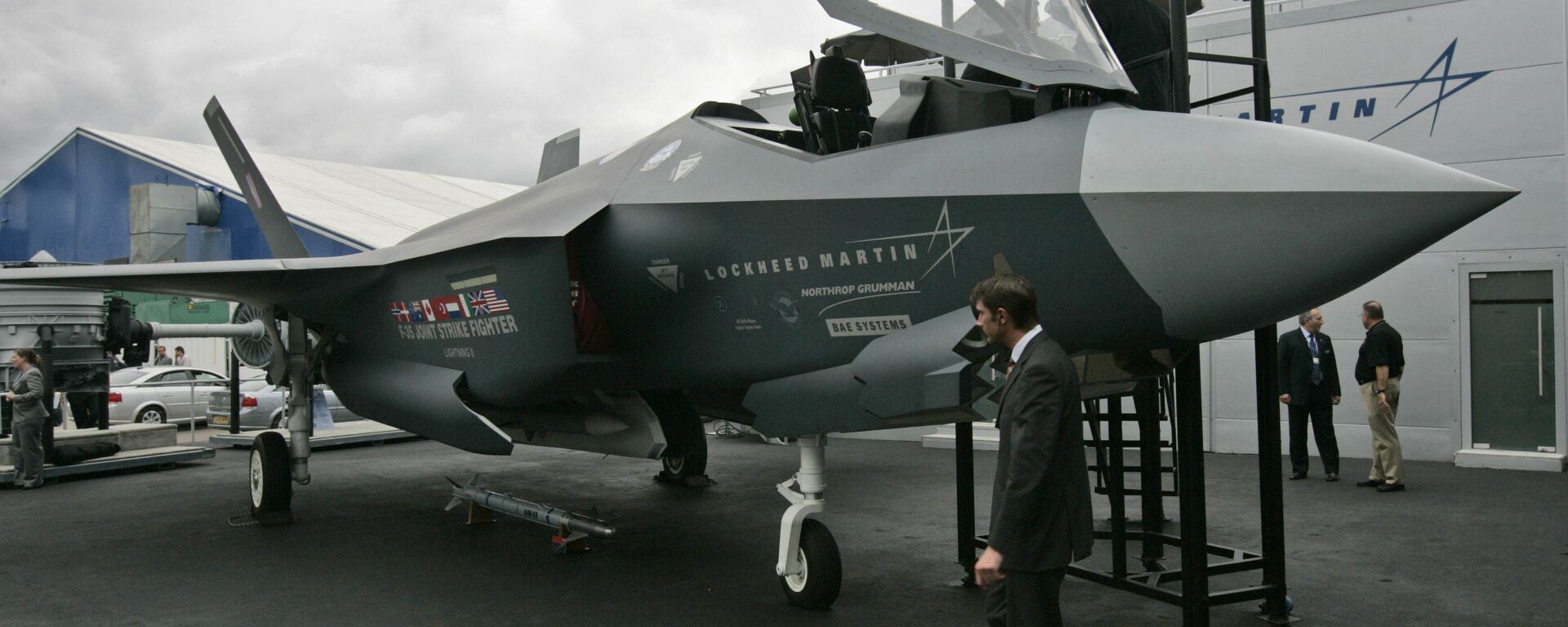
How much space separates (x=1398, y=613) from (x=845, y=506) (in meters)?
4.30

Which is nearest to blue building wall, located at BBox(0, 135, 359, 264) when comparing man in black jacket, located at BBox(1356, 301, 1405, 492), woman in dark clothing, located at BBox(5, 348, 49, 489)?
woman in dark clothing, located at BBox(5, 348, 49, 489)

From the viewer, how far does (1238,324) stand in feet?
11.3

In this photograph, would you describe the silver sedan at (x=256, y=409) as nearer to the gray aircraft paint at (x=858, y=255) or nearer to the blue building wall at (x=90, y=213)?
the blue building wall at (x=90, y=213)

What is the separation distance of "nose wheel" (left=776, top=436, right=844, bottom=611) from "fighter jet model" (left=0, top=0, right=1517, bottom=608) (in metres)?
0.01

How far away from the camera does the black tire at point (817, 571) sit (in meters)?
4.92

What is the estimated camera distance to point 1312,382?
9.49 metres

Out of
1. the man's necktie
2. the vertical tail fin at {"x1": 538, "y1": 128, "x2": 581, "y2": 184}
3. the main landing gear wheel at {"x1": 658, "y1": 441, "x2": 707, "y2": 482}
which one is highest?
the vertical tail fin at {"x1": 538, "y1": 128, "x2": 581, "y2": 184}

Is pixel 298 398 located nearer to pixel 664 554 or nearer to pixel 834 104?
pixel 664 554

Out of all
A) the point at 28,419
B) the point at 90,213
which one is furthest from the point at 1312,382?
the point at 90,213

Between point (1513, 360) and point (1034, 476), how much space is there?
1006cm

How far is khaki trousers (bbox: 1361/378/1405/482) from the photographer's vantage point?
8750mm

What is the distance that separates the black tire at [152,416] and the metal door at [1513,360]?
64.1 ft

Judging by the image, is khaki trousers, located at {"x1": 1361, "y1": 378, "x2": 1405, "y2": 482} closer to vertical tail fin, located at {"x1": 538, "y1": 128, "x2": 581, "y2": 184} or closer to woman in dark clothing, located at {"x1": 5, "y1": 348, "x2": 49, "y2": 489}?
vertical tail fin, located at {"x1": 538, "y1": 128, "x2": 581, "y2": 184}

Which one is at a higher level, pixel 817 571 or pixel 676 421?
pixel 676 421
